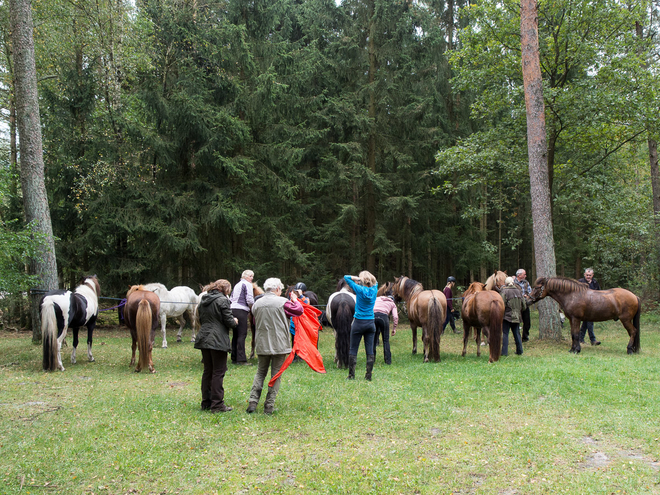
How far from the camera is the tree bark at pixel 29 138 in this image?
430 inches

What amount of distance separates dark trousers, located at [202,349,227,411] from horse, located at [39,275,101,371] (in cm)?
406

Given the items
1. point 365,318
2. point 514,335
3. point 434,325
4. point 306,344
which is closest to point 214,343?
point 306,344

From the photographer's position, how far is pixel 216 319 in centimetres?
600

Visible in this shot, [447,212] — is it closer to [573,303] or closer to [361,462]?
[573,303]

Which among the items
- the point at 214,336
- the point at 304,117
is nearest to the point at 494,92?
the point at 304,117

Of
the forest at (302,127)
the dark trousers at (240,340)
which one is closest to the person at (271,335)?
the dark trousers at (240,340)

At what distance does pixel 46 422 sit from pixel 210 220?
1101cm

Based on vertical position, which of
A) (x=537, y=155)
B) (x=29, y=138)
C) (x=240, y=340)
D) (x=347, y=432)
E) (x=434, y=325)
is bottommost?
(x=347, y=432)

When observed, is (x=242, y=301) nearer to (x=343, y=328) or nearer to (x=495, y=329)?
(x=343, y=328)

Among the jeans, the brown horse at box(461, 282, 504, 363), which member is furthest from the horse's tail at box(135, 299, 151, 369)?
the brown horse at box(461, 282, 504, 363)

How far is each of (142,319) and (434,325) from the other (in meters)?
5.65

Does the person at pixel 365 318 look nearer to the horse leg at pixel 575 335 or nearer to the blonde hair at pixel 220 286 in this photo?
the blonde hair at pixel 220 286

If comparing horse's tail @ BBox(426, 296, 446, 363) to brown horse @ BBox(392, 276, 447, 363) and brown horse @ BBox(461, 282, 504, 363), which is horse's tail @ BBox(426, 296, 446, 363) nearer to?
brown horse @ BBox(392, 276, 447, 363)

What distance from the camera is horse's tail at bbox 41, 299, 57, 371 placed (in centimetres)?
823
